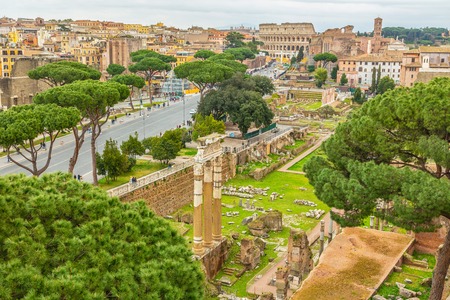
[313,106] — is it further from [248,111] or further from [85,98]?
[85,98]

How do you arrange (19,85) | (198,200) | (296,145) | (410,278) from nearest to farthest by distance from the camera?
1. (410,278)
2. (198,200)
3. (296,145)
4. (19,85)

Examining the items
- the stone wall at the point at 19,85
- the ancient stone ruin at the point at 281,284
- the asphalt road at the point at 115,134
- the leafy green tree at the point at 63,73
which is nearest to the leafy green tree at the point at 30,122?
the asphalt road at the point at 115,134

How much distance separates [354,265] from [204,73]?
29.6 meters

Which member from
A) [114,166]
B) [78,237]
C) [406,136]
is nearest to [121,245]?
[78,237]

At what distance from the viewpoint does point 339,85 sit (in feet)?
269

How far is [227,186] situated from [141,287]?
23.6m

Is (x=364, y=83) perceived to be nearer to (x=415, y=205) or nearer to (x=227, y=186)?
(x=227, y=186)

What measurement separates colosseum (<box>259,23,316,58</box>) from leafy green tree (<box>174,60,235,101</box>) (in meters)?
84.0

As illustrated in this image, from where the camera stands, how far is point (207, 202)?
20438 mm

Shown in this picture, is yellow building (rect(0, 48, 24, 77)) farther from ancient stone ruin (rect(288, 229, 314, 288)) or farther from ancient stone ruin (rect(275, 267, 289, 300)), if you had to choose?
ancient stone ruin (rect(275, 267, 289, 300))

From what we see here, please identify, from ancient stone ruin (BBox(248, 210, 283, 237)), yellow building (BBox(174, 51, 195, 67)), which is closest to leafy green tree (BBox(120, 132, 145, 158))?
ancient stone ruin (BBox(248, 210, 283, 237))

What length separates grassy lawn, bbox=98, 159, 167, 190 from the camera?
27.6 m

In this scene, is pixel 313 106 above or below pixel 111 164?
above

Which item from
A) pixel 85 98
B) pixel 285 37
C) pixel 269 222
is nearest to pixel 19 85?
pixel 85 98
